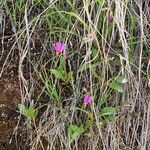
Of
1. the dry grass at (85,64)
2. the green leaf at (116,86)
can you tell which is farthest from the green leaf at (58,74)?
the green leaf at (116,86)

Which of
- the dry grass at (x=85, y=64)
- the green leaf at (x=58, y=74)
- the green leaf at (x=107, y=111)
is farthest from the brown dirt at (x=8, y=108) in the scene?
the green leaf at (x=107, y=111)

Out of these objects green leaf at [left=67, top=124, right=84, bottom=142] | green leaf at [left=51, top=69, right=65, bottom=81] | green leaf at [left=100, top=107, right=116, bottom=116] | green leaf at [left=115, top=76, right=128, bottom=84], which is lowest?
green leaf at [left=67, top=124, right=84, bottom=142]

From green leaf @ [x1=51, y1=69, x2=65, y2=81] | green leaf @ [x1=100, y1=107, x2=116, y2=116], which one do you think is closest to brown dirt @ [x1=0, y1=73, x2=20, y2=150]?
green leaf @ [x1=51, y1=69, x2=65, y2=81]

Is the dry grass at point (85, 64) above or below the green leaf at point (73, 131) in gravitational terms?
above

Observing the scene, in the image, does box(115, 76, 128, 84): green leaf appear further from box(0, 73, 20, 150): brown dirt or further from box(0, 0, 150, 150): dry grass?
box(0, 73, 20, 150): brown dirt

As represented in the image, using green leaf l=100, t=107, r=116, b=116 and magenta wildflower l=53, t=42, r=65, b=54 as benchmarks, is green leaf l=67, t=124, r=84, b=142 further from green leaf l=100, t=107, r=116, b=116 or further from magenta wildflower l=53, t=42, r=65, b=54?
magenta wildflower l=53, t=42, r=65, b=54

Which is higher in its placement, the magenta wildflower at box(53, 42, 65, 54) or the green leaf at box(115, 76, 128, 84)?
the magenta wildflower at box(53, 42, 65, 54)

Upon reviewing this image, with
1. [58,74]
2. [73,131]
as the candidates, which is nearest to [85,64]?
[58,74]

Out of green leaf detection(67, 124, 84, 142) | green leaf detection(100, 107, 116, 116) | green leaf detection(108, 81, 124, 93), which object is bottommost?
green leaf detection(67, 124, 84, 142)

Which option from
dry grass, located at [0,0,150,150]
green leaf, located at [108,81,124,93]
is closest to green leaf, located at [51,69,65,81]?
dry grass, located at [0,0,150,150]

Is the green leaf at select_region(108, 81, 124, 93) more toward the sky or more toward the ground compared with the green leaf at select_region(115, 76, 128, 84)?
more toward the ground

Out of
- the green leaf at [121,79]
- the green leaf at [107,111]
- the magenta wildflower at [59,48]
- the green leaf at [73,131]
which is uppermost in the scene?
the magenta wildflower at [59,48]

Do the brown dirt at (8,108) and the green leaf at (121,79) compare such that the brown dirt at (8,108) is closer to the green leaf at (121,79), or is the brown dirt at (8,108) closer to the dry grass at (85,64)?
the dry grass at (85,64)

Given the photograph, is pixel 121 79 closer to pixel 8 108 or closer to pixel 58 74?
pixel 58 74
